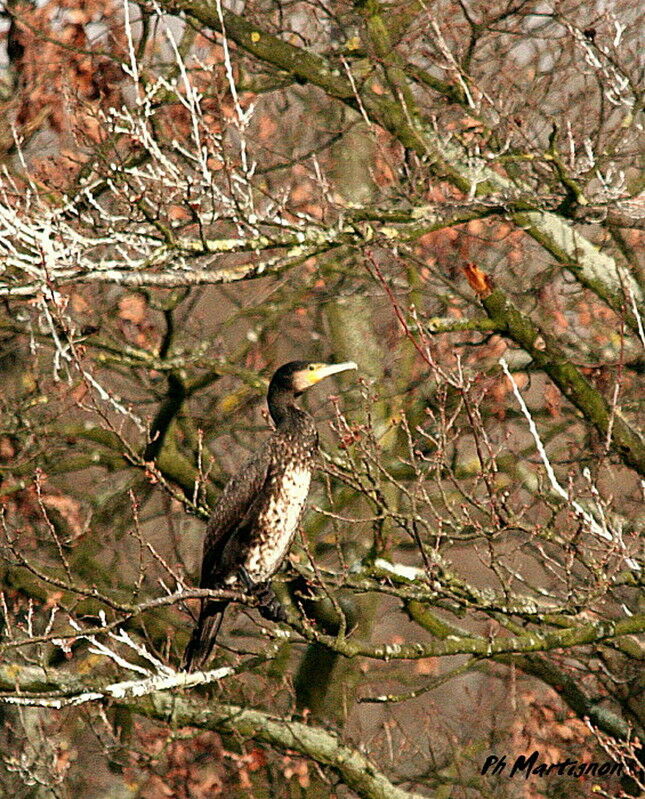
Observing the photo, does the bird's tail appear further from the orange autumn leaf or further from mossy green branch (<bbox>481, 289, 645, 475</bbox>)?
mossy green branch (<bbox>481, 289, 645, 475</bbox>)

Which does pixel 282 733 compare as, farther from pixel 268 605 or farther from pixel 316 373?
pixel 316 373

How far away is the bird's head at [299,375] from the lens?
268 inches

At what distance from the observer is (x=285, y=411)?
6.88 meters

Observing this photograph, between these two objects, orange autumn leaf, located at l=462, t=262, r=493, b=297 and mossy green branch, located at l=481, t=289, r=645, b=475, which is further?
mossy green branch, located at l=481, t=289, r=645, b=475

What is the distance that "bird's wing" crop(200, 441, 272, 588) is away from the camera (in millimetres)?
6504

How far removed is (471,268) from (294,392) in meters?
1.48

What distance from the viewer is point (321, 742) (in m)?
7.58

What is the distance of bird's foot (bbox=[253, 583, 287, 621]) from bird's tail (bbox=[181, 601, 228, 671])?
22 centimetres

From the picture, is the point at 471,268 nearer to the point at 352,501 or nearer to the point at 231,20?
the point at 231,20

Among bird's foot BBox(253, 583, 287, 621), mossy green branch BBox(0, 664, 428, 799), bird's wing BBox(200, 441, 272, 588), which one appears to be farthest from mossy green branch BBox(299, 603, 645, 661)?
mossy green branch BBox(0, 664, 428, 799)

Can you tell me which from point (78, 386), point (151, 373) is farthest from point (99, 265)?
point (151, 373)

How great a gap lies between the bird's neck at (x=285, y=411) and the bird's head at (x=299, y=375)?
0.04 meters

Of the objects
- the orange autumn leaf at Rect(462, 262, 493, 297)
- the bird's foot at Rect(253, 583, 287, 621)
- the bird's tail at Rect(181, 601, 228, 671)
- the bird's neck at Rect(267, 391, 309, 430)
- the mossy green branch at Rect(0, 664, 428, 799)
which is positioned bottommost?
the mossy green branch at Rect(0, 664, 428, 799)

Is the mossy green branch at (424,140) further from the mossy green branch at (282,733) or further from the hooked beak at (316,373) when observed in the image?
the mossy green branch at (282,733)
